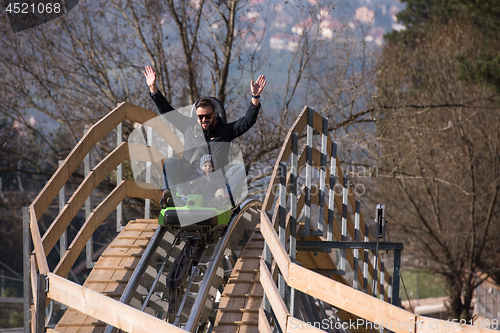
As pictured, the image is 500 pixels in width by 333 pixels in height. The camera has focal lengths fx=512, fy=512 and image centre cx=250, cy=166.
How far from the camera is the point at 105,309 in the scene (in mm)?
2627

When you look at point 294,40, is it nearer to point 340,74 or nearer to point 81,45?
point 340,74

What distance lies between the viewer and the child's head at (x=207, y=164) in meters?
4.99

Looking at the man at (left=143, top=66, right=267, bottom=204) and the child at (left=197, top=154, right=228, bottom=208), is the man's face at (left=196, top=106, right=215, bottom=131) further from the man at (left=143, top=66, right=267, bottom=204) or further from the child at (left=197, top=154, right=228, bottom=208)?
the child at (left=197, top=154, right=228, bottom=208)

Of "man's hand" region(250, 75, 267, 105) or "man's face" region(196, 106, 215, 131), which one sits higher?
"man's hand" region(250, 75, 267, 105)

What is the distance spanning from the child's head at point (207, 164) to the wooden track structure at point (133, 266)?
2.58ft

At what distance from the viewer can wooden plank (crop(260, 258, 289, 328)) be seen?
255 cm

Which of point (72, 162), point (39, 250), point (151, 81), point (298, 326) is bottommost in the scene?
point (298, 326)

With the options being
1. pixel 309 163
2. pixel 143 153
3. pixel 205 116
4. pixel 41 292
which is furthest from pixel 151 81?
pixel 41 292

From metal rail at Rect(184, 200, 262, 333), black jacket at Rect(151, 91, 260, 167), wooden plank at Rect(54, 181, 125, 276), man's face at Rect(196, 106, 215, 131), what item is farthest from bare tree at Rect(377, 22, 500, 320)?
wooden plank at Rect(54, 181, 125, 276)

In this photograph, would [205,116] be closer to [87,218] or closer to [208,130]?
[208,130]

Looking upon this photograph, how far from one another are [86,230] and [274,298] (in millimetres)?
2527

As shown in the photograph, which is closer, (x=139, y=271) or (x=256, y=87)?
(x=139, y=271)

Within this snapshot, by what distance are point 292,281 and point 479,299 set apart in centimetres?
1922

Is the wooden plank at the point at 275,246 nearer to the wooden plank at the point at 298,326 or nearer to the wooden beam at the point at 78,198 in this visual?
the wooden plank at the point at 298,326
